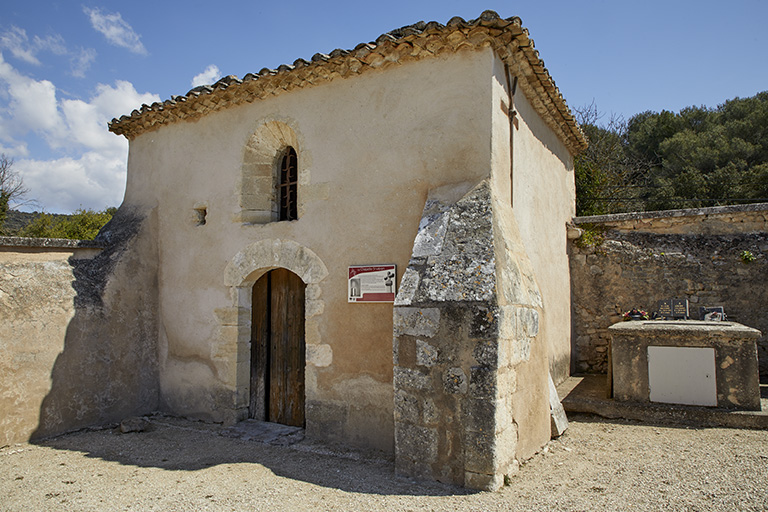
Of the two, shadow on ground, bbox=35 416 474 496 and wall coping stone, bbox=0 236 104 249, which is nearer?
shadow on ground, bbox=35 416 474 496

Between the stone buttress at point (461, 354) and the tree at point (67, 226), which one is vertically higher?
the tree at point (67, 226)

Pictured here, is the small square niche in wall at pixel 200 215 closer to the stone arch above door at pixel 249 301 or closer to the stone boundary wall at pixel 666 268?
the stone arch above door at pixel 249 301

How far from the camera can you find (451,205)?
4.41 metres

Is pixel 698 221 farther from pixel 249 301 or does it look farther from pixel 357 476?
pixel 249 301

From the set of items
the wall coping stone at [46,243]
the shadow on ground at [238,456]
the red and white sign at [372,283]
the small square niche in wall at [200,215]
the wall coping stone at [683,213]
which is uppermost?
the wall coping stone at [683,213]

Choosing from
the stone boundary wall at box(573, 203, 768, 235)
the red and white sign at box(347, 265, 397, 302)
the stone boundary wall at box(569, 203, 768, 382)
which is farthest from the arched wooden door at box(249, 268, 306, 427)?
the stone boundary wall at box(573, 203, 768, 235)

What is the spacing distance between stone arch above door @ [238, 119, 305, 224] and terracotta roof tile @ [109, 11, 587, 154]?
1.45 feet

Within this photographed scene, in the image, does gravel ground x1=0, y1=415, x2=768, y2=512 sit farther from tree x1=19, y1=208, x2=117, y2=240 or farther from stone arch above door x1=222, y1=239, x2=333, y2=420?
tree x1=19, y1=208, x2=117, y2=240

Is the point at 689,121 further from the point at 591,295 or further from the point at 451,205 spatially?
the point at 451,205

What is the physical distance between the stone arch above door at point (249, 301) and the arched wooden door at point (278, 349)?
13 centimetres

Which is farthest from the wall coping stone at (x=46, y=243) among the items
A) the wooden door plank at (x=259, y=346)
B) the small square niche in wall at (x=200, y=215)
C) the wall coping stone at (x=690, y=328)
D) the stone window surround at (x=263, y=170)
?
the wall coping stone at (x=690, y=328)

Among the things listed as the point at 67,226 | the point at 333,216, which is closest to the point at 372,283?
the point at 333,216

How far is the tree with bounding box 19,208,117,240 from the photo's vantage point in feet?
65.9

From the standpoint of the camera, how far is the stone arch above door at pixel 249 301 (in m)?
5.18
